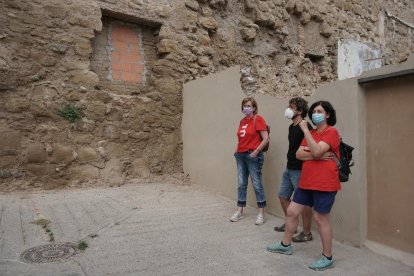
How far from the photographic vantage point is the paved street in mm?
3213

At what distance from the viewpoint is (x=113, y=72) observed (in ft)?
21.4

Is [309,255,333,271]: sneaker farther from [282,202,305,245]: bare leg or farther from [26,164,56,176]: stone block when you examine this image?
[26,164,56,176]: stone block

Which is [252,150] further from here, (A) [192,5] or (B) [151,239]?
(A) [192,5]

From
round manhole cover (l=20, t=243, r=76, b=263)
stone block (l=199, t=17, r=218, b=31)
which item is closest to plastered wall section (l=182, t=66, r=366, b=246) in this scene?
stone block (l=199, t=17, r=218, b=31)

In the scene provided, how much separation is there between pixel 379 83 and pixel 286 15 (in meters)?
5.74

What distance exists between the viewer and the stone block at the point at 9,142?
5410mm

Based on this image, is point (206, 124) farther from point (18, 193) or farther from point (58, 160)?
point (18, 193)

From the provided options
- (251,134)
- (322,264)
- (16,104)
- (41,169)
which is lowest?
(322,264)

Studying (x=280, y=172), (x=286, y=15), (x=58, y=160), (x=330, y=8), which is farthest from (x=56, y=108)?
(x=330, y=8)

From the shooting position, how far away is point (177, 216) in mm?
4805

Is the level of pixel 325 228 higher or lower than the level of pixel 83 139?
lower

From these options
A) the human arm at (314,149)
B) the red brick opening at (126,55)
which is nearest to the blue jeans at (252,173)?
the human arm at (314,149)

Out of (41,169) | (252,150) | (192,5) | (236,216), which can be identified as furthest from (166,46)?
(236,216)

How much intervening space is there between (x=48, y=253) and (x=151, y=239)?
0.99 metres
